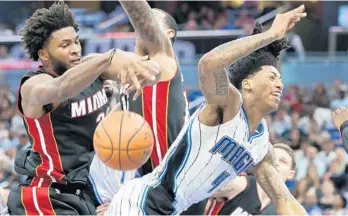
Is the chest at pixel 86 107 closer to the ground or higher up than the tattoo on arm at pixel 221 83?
closer to the ground

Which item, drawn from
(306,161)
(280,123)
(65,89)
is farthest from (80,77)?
(280,123)

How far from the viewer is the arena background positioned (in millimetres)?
13641

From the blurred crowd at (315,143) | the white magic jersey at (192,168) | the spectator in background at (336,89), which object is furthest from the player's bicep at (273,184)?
the spectator in background at (336,89)

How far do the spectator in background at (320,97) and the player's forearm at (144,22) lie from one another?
10246 millimetres

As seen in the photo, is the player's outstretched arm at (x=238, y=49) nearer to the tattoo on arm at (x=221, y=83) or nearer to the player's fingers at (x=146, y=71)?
the tattoo on arm at (x=221, y=83)

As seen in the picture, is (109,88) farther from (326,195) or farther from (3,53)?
(3,53)

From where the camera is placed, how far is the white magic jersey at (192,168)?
625 cm

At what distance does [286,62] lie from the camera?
1742 cm

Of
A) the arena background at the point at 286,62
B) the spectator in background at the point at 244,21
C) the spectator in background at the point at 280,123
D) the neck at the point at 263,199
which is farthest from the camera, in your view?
the spectator in background at the point at 244,21

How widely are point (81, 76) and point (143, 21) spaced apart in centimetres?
84

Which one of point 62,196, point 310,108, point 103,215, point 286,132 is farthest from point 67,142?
point 310,108

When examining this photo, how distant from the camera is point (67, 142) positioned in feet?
21.5

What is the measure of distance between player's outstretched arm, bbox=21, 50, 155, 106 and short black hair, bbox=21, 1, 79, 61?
1.08 feet

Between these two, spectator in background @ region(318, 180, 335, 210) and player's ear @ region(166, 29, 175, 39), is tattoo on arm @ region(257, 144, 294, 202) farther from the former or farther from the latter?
spectator in background @ region(318, 180, 335, 210)
